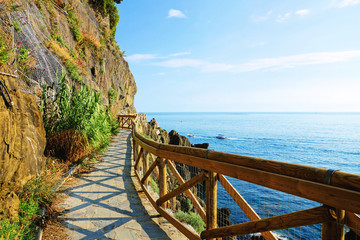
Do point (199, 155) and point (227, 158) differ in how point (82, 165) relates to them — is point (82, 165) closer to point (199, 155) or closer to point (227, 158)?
point (199, 155)

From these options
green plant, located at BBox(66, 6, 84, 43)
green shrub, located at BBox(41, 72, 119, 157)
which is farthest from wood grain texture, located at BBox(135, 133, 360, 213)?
green plant, located at BBox(66, 6, 84, 43)

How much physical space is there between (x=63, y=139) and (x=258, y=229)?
6.20m

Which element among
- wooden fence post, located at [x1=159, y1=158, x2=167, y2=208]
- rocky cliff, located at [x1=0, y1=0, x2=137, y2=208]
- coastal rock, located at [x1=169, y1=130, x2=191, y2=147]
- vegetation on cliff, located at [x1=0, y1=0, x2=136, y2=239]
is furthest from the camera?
coastal rock, located at [x1=169, y1=130, x2=191, y2=147]

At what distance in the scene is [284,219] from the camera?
1681 millimetres

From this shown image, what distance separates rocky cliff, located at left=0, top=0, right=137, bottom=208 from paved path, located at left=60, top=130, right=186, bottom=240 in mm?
1071

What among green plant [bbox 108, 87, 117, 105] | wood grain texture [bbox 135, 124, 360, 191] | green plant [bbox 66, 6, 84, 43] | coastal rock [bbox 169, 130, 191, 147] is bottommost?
coastal rock [bbox 169, 130, 191, 147]

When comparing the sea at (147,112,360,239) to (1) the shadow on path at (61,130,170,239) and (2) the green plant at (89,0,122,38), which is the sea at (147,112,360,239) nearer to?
(1) the shadow on path at (61,130,170,239)

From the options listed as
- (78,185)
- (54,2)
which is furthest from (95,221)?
(54,2)

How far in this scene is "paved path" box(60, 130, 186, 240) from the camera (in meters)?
3.30

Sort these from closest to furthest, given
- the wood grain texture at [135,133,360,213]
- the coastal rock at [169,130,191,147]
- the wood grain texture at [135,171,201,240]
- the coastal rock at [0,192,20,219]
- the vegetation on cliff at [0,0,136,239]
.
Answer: the wood grain texture at [135,133,360,213] < the wood grain texture at [135,171,201,240] < the coastal rock at [0,192,20,219] < the vegetation on cliff at [0,0,136,239] < the coastal rock at [169,130,191,147]

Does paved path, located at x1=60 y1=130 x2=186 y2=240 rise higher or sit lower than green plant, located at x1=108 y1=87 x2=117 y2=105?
lower

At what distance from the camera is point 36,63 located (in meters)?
7.12

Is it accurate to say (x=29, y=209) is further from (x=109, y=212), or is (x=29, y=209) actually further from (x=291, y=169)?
(x=291, y=169)

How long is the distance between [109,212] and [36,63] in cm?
619
